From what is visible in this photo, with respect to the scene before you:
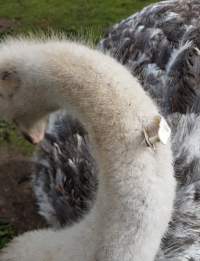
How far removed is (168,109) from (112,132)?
1044 millimetres

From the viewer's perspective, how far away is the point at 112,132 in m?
1.54

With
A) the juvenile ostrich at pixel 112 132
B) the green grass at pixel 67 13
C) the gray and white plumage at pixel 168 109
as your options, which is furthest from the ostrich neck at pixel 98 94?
the green grass at pixel 67 13

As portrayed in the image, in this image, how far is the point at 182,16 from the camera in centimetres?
296

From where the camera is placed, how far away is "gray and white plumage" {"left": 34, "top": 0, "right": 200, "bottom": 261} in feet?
6.84

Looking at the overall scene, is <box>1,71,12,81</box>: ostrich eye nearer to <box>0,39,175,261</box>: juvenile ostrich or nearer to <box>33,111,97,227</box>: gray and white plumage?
<box>0,39,175,261</box>: juvenile ostrich

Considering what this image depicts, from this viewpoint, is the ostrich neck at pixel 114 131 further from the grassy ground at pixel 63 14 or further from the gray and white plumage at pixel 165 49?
the grassy ground at pixel 63 14

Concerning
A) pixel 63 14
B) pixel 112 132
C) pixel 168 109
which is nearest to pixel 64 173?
pixel 168 109

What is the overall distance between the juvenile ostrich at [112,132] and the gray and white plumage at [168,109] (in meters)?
0.44

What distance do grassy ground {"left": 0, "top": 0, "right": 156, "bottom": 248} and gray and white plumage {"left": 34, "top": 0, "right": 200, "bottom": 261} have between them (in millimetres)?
1593

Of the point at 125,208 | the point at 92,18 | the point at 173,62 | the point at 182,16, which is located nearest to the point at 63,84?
the point at 125,208

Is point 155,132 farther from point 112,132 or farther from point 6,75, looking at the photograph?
point 6,75

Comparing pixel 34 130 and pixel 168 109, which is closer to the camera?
pixel 34 130

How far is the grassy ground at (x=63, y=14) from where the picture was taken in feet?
15.6

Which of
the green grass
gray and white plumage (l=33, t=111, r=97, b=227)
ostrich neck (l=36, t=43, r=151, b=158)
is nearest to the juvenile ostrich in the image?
ostrich neck (l=36, t=43, r=151, b=158)
